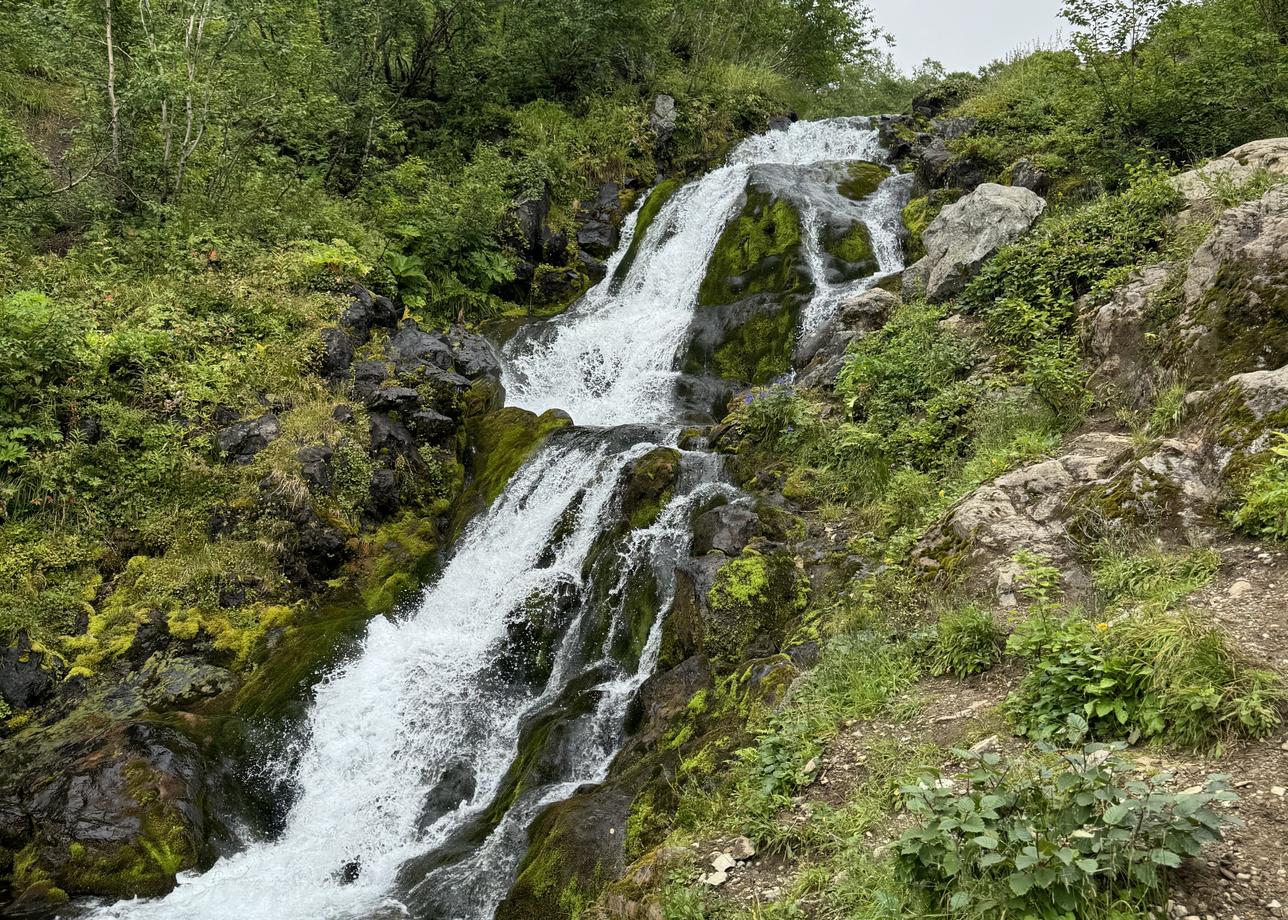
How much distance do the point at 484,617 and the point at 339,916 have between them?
3985 mm

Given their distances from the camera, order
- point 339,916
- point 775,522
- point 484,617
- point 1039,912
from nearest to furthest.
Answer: point 1039,912, point 339,916, point 775,522, point 484,617

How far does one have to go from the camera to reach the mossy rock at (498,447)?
1155cm

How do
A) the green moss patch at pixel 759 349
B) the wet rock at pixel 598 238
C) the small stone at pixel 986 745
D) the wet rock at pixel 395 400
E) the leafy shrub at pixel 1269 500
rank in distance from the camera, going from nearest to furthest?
the small stone at pixel 986 745 < the leafy shrub at pixel 1269 500 < the wet rock at pixel 395 400 < the green moss patch at pixel 759 349 < the wet rock at pixel 598 238

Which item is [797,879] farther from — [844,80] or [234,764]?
[844,80]

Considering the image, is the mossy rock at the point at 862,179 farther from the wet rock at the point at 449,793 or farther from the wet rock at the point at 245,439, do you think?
the wet rock at the point at 449,793

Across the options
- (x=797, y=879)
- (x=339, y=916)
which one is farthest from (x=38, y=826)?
(x=797, y=879)

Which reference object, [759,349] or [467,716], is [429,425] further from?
[759,349]

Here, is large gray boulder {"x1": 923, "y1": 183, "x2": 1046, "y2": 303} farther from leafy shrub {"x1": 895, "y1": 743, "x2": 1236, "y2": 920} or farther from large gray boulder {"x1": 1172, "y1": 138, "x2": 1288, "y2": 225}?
leafy shrub {"x1": 895, "y1": 743, "x2": 1236, "y2": 920}

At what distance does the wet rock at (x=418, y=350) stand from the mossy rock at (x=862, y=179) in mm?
10879

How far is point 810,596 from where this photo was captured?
7.51 metres

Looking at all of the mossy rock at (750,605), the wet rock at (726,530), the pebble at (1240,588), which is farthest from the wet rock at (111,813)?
the pebble at (1240,588)

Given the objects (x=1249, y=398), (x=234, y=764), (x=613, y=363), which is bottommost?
(x=234, y=764)

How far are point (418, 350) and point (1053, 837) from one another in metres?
12.0

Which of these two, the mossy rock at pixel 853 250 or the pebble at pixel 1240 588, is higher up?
the mossy rock at pixel 853 250
